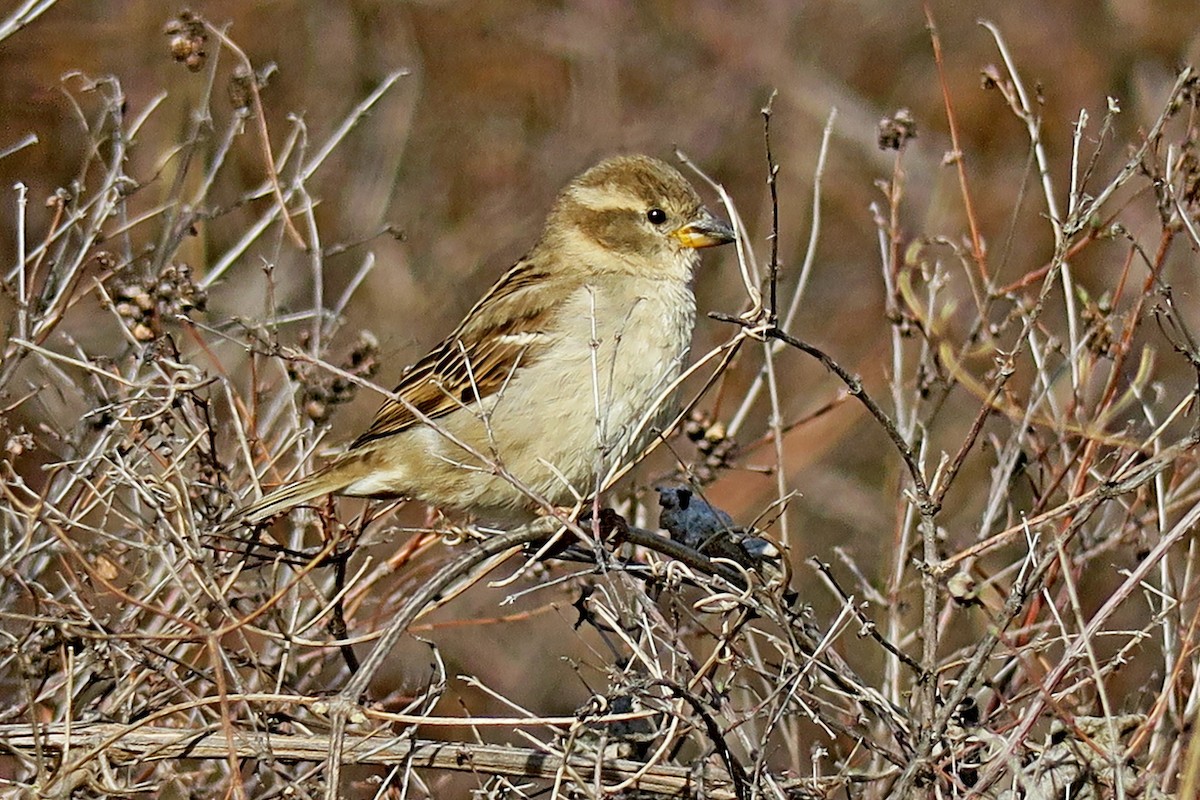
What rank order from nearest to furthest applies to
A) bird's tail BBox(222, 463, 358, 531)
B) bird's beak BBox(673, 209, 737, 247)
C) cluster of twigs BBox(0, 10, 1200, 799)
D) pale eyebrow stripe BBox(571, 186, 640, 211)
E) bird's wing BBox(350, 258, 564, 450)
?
cluster of twigs BBox(0, 10, 1200, 799)
bird's tail BBox(222, 463, 358, 531)
bird's wing BBox(350, 258, 564, 450)
bird's beak BBox(673, 209, 737, 247)
pale eyebrow stripe BBox(571, 186, 640, 211)

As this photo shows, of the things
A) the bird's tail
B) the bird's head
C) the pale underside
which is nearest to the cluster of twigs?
the bird's tail

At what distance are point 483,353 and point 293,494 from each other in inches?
37.6

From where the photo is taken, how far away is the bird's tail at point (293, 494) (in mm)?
3373

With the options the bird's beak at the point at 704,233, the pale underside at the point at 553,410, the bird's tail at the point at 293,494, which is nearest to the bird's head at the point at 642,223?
the bird's beak at the point at 704,233

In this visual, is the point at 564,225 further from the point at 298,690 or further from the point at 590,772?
the point at 590,772

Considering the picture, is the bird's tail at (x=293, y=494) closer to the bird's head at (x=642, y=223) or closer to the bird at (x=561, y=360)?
the bird at (x=561, y=360)

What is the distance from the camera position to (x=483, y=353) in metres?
4.49

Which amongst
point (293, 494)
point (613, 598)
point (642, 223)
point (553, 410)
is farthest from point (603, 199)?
point (613, 598)

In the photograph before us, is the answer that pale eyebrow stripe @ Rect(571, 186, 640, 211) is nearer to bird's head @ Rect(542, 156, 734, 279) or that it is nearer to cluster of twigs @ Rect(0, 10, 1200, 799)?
bird's head @ Rect(542, 156, 734, 279)

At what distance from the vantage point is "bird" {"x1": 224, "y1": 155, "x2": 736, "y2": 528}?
412 cm

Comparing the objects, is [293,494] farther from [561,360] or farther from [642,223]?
[642,223]

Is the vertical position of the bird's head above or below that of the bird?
above

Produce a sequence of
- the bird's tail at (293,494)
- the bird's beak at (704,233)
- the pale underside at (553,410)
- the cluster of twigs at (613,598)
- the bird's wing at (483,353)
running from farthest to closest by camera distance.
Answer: the bird's beak at (704,233) < the bird's wing at (483,353) < the pale underside at (553,410) < the bird's tail at (293,494) < the cluster of twigs at (613,598)

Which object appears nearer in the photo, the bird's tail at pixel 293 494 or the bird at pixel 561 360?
the bird's tail at pixel 293 494
